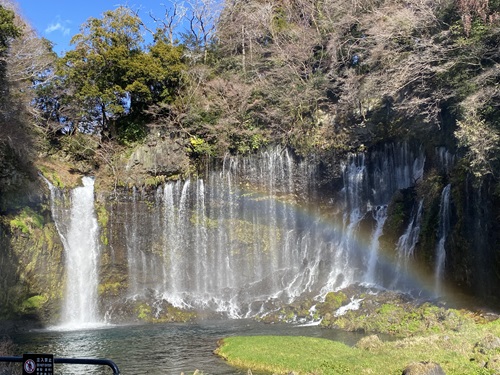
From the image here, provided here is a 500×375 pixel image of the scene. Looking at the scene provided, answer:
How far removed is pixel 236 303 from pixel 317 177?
369 inches

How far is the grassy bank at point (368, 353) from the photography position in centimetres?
1220

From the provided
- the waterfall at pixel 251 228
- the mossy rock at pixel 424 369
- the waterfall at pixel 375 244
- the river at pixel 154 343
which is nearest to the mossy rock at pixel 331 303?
the river at pixel 154 343

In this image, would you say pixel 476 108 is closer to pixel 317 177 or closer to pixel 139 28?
pixel 317 177

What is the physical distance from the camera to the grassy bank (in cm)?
1220

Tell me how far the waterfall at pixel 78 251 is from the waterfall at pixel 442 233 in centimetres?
1840

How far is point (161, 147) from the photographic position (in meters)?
32.3

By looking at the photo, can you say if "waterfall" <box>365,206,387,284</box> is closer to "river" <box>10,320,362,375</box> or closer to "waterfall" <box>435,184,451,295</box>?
"waterfall" <box>435,184,451,295</box>

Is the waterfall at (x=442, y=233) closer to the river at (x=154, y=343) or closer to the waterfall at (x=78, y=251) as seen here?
the river at (x=154, y=343)

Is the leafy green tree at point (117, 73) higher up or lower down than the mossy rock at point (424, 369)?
higher up

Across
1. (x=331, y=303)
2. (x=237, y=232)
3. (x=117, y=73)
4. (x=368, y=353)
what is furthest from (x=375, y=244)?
(x=117, y=73)

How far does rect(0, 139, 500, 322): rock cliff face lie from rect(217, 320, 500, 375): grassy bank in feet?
30.5

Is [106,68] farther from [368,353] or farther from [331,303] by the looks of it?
[368,353]

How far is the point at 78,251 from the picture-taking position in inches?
1120

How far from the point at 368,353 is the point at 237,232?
56.8 feet
